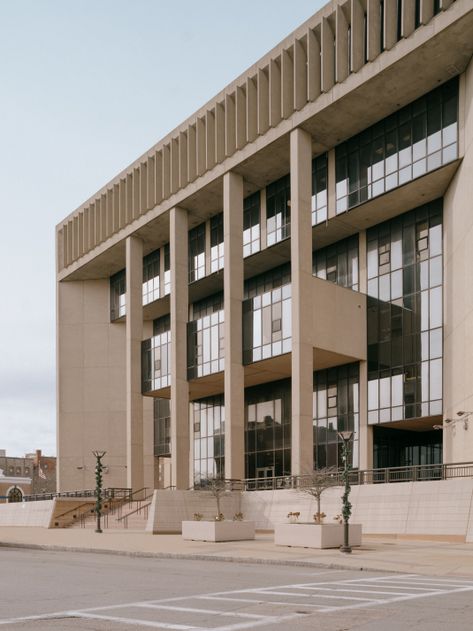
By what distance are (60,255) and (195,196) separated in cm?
2311

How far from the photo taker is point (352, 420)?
169ft

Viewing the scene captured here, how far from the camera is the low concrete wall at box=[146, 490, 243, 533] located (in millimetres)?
44344

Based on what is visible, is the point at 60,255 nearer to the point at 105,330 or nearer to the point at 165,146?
the point at 105,330

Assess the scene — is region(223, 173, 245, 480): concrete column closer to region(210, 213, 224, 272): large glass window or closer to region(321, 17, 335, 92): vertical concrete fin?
region(210, 213, 224, 272): large glass window

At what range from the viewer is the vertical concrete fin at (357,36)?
146 ft

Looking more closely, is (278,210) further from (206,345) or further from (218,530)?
(218,530)

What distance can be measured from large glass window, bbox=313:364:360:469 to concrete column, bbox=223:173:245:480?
495cm

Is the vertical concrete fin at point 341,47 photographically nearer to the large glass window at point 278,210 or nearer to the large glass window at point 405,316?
the large glass window at point 405,316

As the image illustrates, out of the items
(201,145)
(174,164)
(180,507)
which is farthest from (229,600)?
(174,164)

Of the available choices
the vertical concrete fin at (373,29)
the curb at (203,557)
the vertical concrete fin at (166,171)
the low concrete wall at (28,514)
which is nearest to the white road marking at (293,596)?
the curb at (203,557)

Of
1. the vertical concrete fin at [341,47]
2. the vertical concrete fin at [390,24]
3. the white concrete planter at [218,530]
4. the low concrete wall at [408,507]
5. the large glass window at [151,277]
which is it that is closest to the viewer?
the low concrete wall at [408,507]

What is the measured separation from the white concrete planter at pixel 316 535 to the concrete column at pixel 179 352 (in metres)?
24.6

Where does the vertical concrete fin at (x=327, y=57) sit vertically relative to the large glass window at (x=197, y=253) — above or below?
above

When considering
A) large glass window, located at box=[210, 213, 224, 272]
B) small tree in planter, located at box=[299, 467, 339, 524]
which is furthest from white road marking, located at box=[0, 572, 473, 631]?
large glass window, located at box=[210, 213, 224, 272]
